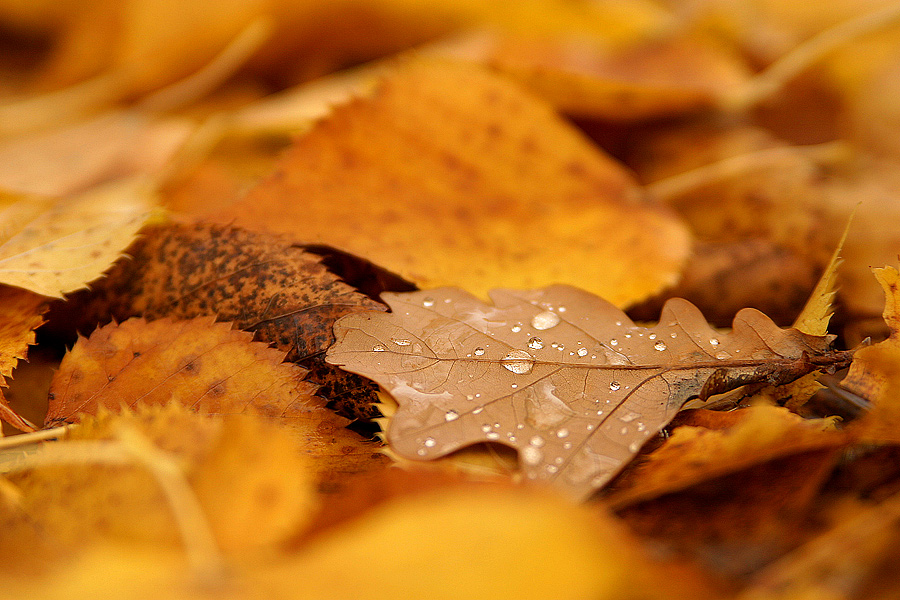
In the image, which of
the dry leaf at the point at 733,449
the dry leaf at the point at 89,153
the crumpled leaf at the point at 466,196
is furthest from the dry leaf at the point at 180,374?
the dry leaf at the point at 89,153

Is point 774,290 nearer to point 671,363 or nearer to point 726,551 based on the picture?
point 671,363

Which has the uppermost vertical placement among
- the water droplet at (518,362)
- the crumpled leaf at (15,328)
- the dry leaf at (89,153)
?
the dry leaf at (89,153)

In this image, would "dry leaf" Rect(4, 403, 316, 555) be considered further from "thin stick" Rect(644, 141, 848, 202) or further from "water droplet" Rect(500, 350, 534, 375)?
"thin stick" Rect(644, 141, 848, 202)

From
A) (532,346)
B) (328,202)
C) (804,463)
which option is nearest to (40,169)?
(328,202)

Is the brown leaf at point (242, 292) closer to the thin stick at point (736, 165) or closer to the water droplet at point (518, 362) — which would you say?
the water droplet at point (518, 362)

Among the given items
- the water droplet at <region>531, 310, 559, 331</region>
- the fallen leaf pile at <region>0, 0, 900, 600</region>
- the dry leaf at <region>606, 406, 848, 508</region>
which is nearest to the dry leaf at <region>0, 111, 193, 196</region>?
the fallen leaf pile at <region>0, 0, 900, 600</region>

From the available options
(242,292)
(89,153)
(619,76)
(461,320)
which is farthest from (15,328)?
(619,76)
